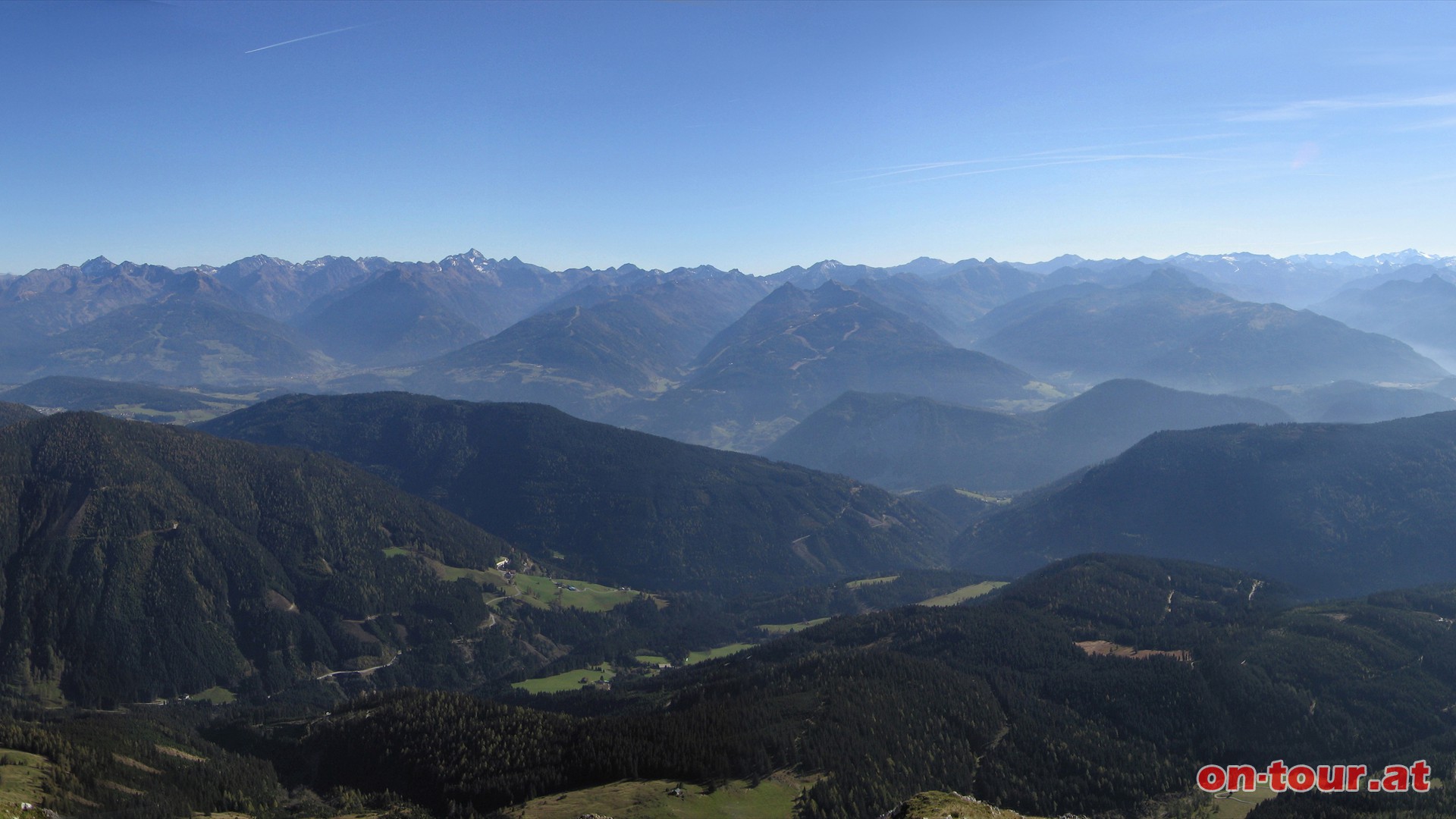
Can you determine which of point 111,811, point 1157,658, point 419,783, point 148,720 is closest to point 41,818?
point 111,811

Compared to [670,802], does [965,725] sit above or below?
below

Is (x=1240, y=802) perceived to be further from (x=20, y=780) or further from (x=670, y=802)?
(x=20, y=780)

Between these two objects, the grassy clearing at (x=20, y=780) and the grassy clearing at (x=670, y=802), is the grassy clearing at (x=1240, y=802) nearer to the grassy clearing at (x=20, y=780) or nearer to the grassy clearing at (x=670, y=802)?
the grassy clearing at (x=670, y=802)

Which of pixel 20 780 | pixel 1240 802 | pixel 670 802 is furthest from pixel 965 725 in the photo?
pixel 20 780

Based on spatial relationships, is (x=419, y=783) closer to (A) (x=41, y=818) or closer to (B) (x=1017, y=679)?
(A) (x=41, y=818)

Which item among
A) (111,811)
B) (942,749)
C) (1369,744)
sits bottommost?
(1369,744)
